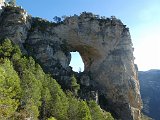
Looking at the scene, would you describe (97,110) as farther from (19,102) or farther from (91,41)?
(91,41)

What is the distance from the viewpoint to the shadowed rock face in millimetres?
109688

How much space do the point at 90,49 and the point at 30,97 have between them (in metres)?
58.3

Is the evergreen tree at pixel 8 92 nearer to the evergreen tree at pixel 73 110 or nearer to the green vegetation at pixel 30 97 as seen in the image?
the green vegetation at pixel 30 97

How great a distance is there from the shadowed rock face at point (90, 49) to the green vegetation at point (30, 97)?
17224 millimetres

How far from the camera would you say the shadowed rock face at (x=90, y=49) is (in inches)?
4318

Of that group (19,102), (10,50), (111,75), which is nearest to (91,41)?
(111,75)

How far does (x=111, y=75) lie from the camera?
117750 millimetres

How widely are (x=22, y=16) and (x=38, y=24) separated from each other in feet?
27.2

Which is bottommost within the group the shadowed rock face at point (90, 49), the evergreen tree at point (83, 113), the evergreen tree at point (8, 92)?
the evergreen tree at point (83, 113)

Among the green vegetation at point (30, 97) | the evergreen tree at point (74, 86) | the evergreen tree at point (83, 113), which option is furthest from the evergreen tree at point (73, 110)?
the evergreen tree at point (74, 86)

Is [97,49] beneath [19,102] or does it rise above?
above

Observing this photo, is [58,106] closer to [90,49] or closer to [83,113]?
[83,113]

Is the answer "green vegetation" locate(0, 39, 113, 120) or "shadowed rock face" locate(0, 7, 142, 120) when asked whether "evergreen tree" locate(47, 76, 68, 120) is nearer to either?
"green vegetation" locate(0, 39, 113, 120)

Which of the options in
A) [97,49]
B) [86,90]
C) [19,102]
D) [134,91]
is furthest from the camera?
[97,49]
